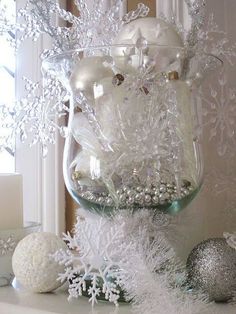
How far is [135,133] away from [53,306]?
22 cm

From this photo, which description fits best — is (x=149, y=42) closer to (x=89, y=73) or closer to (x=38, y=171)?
(x=89, y=73)

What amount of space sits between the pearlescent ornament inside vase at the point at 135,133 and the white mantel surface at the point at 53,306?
115 mm

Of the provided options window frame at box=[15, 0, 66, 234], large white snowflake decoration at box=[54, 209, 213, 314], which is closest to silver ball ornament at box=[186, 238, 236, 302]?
large white snowflake decoration at box=[54, 209, 213, 314]

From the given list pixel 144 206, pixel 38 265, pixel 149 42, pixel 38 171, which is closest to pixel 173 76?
pixel 149 42

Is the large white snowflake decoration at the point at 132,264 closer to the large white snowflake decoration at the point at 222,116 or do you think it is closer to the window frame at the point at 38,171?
the large white snowflake decoration at the point at 222,116

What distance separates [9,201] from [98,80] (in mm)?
237

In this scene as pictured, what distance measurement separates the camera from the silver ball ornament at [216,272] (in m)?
0.63

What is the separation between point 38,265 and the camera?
682 millimetres

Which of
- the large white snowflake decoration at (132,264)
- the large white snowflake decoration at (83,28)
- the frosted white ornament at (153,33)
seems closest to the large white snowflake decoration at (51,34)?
the large white snowflake decoration at (83,28)

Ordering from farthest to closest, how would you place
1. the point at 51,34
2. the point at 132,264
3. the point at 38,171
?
1. the point at 38,171
2. the point at 51,34
3. the point at 132,264

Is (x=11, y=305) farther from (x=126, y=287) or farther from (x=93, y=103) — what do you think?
(x=93, y=103)

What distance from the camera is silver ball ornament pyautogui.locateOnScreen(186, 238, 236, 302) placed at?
0.63m

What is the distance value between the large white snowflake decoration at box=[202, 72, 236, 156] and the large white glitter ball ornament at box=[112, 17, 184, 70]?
0.46 ft

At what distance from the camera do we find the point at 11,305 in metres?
0.65
